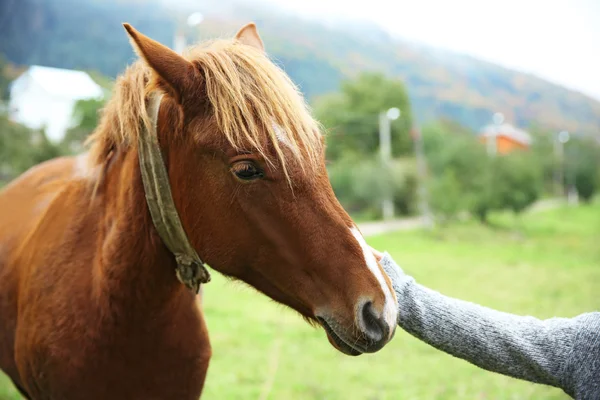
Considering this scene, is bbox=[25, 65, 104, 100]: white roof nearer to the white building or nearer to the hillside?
the white building

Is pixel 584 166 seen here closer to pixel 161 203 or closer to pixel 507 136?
pixel 507 136

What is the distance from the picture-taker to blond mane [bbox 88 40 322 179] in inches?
57.0

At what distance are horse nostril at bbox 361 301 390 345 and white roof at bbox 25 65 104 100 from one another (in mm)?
21954

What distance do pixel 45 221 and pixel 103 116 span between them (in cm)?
57

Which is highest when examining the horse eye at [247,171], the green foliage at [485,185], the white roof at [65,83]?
the horse eye at [247,171]

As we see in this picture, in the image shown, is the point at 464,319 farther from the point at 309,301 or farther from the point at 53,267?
the point at 53,267

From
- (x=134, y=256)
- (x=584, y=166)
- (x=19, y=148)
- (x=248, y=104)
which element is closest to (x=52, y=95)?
(x=19, y=148)

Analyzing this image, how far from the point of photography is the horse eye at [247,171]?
1.44 meters

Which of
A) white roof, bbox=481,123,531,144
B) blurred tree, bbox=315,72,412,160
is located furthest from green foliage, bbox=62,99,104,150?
white roof, bbox=481,123,531,144

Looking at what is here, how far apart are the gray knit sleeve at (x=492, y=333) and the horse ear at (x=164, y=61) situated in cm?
97

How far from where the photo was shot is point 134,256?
173cm

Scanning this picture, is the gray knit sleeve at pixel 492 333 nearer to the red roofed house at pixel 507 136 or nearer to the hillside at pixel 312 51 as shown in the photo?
the hillside at pixel 312 51

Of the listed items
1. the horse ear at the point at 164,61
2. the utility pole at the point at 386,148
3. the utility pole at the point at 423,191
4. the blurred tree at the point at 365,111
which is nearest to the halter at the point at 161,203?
the horse ear at the point at 164,61

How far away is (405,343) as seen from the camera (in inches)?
237
